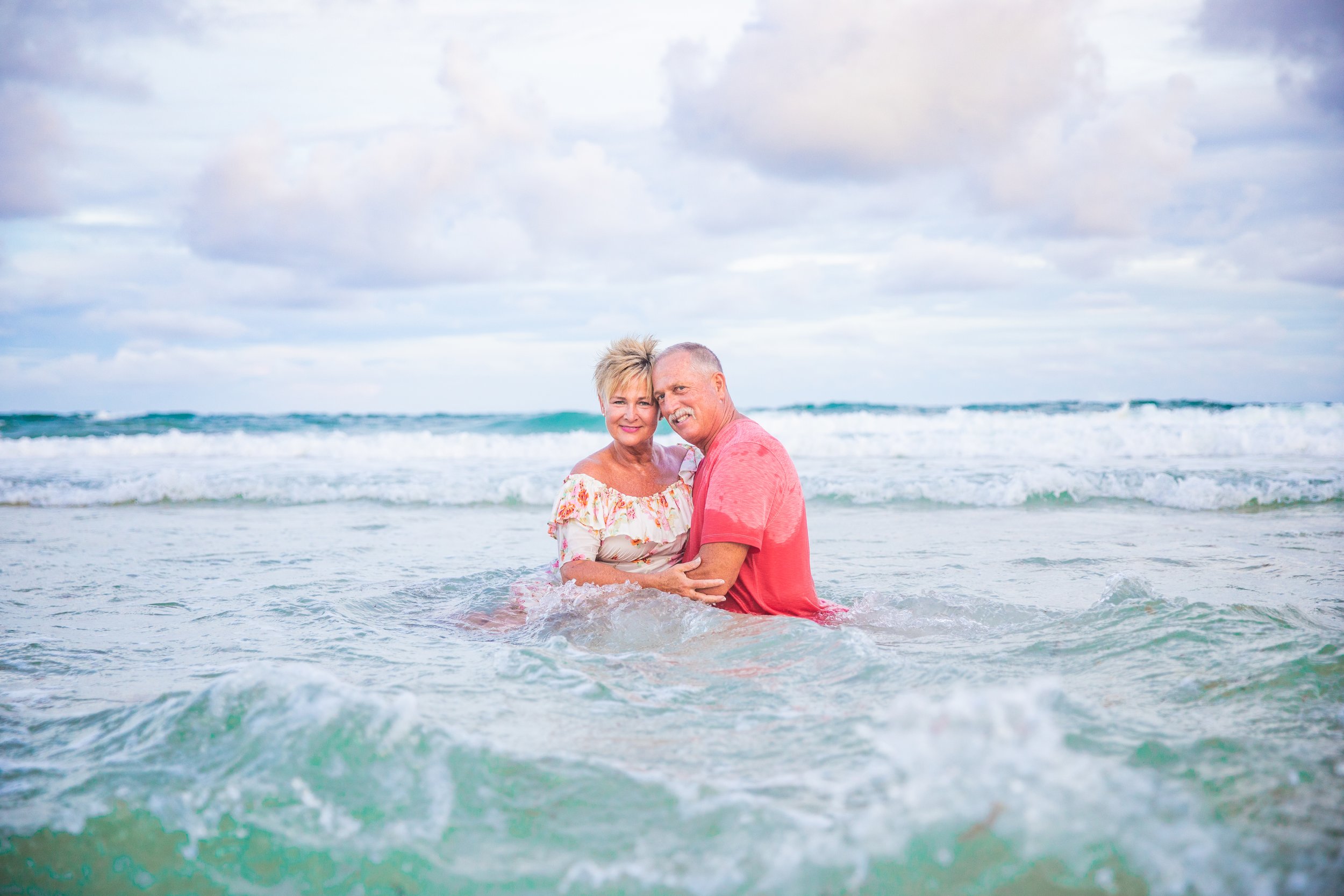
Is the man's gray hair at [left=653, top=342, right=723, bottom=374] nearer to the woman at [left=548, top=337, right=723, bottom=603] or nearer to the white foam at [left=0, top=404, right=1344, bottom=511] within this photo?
the woman at [left=548, top=337, right=723, bottom=603]

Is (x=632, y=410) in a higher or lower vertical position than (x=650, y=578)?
higher

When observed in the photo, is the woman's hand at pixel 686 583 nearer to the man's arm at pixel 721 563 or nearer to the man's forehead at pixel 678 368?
the man's arm at pixel 721 563

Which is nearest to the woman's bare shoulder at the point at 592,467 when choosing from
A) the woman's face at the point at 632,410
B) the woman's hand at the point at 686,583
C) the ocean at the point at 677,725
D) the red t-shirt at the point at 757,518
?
the woman's face at the point at 632,410

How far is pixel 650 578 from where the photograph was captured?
5215 mm

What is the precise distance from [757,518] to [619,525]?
1.16m

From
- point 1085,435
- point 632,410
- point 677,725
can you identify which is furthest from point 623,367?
point 1085,435

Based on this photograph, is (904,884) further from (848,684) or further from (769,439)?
(769,439)

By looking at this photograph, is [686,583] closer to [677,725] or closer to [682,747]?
[677,725]

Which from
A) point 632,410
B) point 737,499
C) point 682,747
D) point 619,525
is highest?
point 632,410

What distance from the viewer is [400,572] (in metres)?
8.12

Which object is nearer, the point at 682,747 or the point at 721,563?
the point at 682,747

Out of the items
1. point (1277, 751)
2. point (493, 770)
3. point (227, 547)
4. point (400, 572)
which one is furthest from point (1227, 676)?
point (227, 547)

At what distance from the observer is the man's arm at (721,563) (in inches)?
196

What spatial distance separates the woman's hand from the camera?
5008 mm
